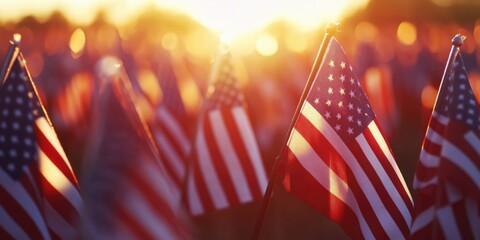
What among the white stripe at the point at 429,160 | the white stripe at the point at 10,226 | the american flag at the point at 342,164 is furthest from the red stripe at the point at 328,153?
the white stripe at the point at 10,226

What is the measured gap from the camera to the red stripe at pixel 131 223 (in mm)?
5469

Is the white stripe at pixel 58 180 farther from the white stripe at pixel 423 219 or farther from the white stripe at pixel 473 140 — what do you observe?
the white stripe at pixel 473 140

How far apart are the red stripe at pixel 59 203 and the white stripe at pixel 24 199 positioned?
0.74ft

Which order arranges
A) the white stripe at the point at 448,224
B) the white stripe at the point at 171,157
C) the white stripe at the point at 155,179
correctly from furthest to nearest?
the white stripe at the point at 171,157
the white stripe at the point at 448,224
the white stripe at the point at 155,179

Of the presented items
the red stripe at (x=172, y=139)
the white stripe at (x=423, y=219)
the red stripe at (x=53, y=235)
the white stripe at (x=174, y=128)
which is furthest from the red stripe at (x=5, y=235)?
the white stripe at (x=174, y=128)

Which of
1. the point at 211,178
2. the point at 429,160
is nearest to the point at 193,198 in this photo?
the point at 211,178

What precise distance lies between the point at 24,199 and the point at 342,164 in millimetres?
2147

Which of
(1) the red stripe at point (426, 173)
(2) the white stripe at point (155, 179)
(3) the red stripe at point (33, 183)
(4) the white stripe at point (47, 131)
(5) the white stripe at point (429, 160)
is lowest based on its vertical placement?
(1) the red stripe at point (426, 173)

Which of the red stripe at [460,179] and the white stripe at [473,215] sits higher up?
the red stripe at [460,179]

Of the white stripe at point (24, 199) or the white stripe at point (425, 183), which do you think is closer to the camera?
the white stripe at point (24, 199)

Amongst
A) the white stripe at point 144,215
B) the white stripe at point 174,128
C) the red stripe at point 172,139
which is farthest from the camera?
the white stripe at point 174,128

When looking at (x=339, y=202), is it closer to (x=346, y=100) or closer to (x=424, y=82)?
(x=346, y=100)

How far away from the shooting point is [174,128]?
42.9 ft

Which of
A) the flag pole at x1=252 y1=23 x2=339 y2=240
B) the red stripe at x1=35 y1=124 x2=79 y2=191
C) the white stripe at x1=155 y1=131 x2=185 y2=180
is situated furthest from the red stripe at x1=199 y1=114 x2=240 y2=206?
the red stripe at x1=35 y1=124 x2=79 y2=191
